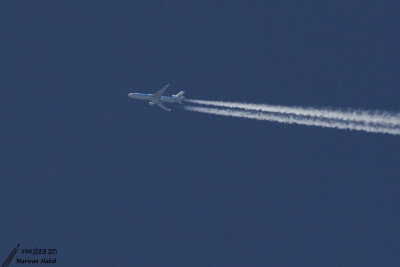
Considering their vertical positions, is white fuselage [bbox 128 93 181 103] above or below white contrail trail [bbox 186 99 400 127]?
above

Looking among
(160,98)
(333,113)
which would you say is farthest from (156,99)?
(333,113)

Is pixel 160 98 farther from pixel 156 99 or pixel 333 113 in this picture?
pixel 333 113

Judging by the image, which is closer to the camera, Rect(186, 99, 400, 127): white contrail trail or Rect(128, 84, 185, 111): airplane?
Rect(186, 99, 400, 127): white contrail trail

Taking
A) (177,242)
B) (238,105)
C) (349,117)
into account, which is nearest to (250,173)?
(177,242)

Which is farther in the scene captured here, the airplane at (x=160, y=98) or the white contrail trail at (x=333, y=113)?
the airplane at (x=160, y=98)

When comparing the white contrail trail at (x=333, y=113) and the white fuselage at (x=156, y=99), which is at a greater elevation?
the white fuselage at (x=156, y=99)

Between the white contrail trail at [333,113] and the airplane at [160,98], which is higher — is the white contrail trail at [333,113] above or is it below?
below

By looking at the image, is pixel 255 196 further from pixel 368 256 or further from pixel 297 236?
pixel 368 256

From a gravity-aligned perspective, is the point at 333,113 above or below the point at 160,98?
below

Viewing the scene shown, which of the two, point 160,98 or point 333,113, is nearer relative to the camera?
point 333,113

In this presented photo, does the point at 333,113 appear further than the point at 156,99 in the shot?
No

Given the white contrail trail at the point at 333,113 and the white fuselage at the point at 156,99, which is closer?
the white contrail trail at the point at 333,113
